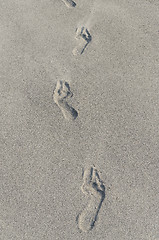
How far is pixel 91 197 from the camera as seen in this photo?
7.34ft

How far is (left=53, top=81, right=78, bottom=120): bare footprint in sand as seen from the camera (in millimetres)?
2516

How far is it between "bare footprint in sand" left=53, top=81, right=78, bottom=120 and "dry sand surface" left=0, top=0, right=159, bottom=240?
0.03 feet

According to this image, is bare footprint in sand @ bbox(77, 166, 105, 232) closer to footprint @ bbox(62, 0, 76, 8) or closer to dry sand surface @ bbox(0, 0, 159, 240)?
dry sand surface @ bbox(0, 0, 159, 240)

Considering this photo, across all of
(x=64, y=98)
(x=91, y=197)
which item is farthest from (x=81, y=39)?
(x=91, y=197)

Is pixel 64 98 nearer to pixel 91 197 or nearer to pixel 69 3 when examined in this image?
pixel 91 197

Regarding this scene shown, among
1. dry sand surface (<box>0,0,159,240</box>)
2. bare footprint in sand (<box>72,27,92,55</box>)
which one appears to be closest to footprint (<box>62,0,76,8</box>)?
dry sand surface (<box>0,0,159,240</box>)

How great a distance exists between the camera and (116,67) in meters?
2.74

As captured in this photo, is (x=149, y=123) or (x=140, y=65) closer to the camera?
(x=149, y=123)

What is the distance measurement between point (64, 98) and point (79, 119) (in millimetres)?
290

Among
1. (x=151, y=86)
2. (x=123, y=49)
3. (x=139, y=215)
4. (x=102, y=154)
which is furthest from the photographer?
(x=123, y=49)

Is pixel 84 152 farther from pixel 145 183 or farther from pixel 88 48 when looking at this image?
pixel 88 48

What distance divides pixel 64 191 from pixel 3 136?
0.82 metres

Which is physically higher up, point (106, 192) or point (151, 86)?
point (151, 86)

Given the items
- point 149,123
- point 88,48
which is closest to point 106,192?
point 149,123
